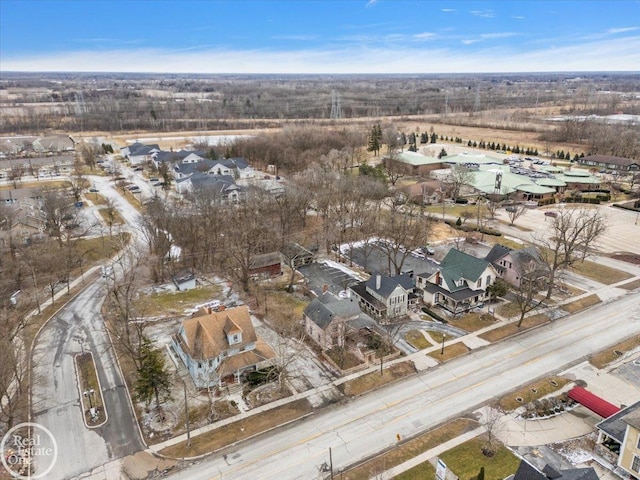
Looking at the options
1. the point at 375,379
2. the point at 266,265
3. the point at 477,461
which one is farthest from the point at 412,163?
the point at 477,461

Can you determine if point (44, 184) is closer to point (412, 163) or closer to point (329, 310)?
point (412, 163)

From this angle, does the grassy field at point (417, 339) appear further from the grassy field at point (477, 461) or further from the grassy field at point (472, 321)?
the grassy field at point (477, 461)

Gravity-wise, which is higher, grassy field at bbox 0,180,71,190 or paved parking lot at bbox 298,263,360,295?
grassy field at bbox 0,180,71,190

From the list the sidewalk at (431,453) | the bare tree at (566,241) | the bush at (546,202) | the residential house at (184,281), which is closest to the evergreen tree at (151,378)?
the sidewalk at (431,453)

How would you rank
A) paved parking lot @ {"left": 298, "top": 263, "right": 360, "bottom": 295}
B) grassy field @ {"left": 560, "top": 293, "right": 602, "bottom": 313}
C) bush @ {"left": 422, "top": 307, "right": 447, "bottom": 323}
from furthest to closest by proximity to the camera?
paved parking lot @ {"left": 298, "top": 263, "right": 360, "bottom": 295}, grassy field @ {"left": 560, "top": 293, "right": 602, "bottom": 313}, bush @ {"left": 422, "top": 307, "right": 447, "bottom": 323}

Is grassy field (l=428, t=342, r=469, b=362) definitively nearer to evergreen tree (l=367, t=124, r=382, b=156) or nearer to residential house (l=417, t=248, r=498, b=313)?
residential house (l=417, t=248, r=498, b=313)

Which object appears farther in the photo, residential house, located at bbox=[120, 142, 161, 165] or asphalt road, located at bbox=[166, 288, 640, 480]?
residential house, located at bbox=[120, 142, 161, 165]

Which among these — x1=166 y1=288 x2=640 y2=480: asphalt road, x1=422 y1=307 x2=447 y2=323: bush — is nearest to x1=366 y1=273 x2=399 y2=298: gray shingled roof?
x1=422 y1=307 x2=447 y2=323: bush
